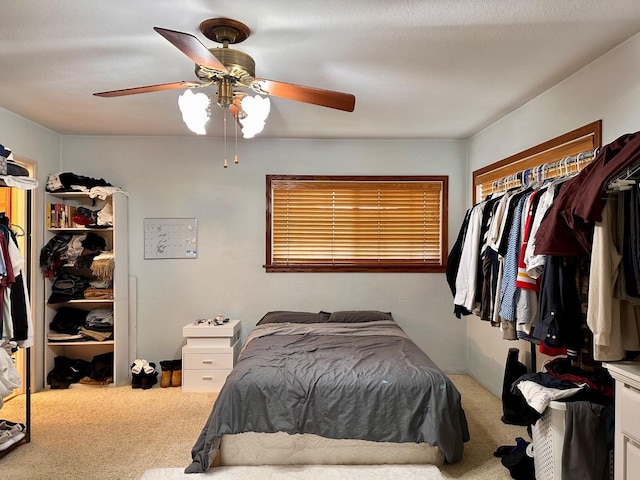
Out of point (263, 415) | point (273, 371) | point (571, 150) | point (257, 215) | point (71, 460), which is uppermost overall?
point (571, 150)

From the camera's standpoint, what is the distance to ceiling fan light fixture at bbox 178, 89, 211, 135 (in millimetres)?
2104

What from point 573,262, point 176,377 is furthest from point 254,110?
point 176,377

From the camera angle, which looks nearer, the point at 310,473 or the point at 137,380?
the point at 310,473

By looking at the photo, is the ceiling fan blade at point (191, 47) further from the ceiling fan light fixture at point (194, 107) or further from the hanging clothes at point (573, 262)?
the hanging clothes at point (573, 262)

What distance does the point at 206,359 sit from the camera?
406 cm

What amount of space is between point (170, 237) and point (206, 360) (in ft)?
4.37

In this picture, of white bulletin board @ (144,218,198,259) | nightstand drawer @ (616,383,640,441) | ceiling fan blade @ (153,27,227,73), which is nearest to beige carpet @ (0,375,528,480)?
nightstand drawer @ (616,383,640,441)

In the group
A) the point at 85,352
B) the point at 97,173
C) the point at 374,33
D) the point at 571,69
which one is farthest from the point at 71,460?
the point at 571,69

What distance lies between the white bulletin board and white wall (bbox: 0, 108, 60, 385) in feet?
3.11

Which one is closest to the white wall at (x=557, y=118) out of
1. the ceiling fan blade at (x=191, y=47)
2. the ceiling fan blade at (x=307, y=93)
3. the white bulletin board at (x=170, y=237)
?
the ceiling fan blade at (x=307, y=93)

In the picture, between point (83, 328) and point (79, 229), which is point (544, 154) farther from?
point (83, 328)

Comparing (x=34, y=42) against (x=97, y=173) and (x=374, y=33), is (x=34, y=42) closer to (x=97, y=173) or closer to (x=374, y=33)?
(x=374, y=33)

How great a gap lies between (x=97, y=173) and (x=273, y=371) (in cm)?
301

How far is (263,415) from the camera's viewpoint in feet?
8.62
